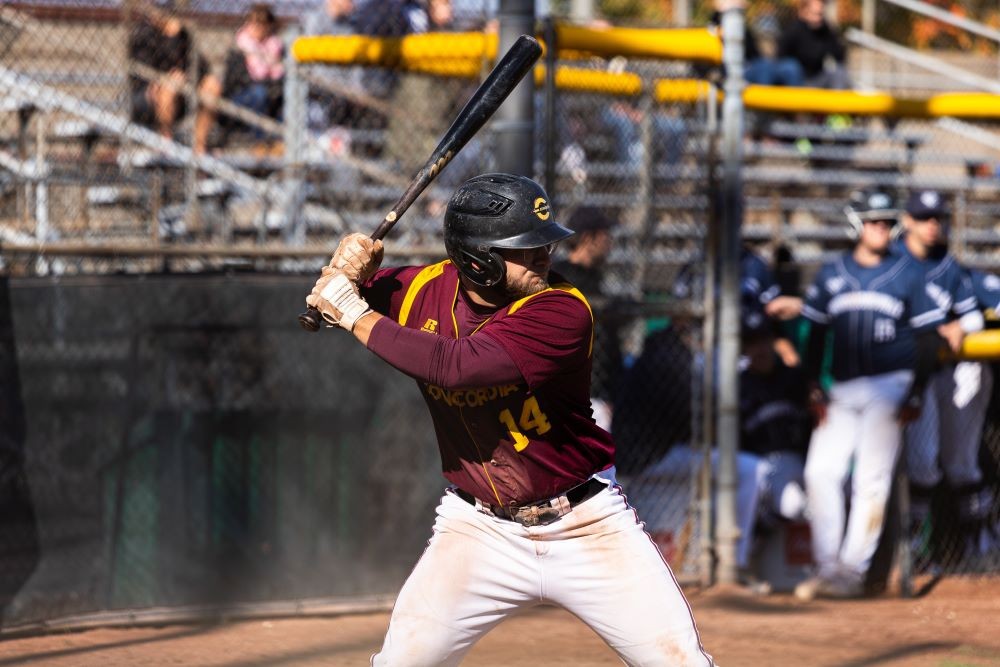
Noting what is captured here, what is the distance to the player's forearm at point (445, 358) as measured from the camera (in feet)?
11.8

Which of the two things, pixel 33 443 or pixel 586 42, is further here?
pixel 586 42

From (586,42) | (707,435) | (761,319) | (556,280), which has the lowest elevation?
(707,435)

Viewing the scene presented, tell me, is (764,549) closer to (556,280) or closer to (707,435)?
(707,435)

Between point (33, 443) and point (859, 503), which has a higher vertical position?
point (33, 443)

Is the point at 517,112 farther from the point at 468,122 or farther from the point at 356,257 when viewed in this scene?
the point at 356,257

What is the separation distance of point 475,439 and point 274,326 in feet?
8.42

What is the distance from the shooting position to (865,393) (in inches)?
279

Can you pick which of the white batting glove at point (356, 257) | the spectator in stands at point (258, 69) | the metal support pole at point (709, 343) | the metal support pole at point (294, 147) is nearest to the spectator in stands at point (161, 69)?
the spectator in stands at point (258, 69)

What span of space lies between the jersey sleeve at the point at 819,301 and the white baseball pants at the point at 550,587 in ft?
12.1

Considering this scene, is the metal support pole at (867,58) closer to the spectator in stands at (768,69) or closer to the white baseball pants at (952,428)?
the spectator in stands at (768,69)

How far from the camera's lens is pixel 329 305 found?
372 cm

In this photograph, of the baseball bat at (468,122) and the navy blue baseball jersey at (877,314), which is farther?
the navy blue baseball jersey at (877,314)

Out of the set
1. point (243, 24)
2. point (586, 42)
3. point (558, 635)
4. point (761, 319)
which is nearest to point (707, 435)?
point (761, 319)

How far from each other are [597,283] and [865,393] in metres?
1.60
